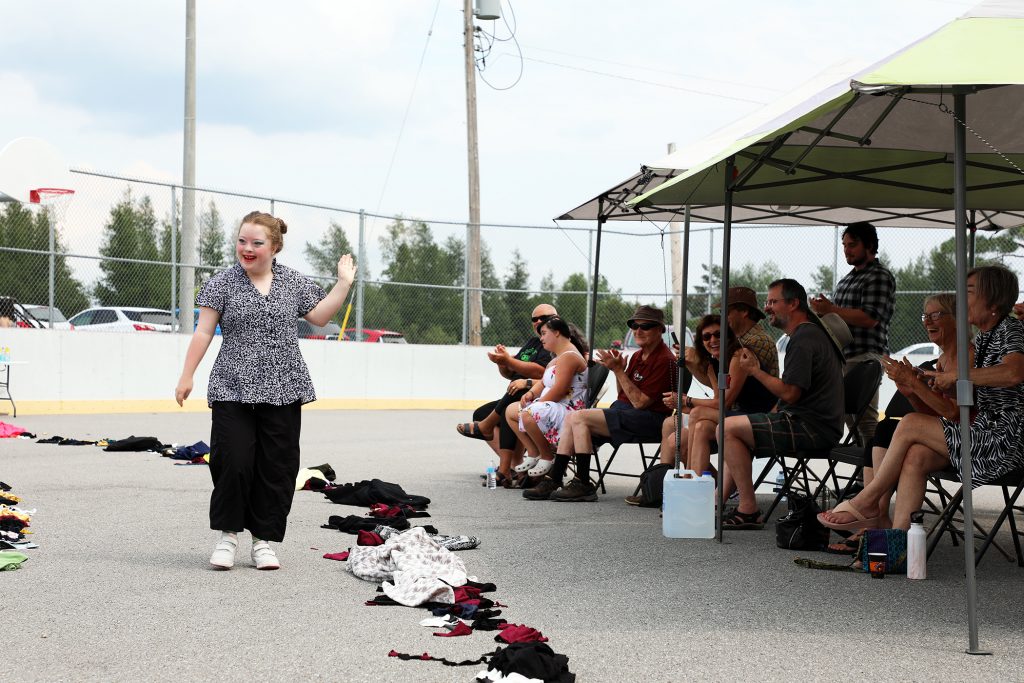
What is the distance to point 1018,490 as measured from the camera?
5.89 m

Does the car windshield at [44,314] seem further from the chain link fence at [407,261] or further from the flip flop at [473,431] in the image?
the flip flop at [473,431]

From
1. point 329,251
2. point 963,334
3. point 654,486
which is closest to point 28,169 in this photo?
point 329,251

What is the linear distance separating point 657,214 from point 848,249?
3147 millimetres

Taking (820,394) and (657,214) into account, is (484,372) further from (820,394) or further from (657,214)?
(820,394)

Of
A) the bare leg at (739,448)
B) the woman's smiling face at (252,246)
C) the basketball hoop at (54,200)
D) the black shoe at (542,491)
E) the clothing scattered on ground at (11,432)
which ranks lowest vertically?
the clothing scattered on ground at (11,432)

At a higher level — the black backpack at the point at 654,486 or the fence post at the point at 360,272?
the fence post at the point at 360,272

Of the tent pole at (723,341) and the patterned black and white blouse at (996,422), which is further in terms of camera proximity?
the tent pole at (723,341)

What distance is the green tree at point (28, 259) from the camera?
1739 centimetres

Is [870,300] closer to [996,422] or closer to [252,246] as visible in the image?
[996,422]

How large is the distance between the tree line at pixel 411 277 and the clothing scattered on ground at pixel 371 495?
34.0 feet

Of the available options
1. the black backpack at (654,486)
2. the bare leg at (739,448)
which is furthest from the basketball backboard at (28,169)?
the bare leg at (739,448)

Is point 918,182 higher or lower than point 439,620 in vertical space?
higher

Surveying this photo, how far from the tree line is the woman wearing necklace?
14.4 m

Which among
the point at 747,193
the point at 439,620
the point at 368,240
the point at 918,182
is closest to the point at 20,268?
the point at 368,240
